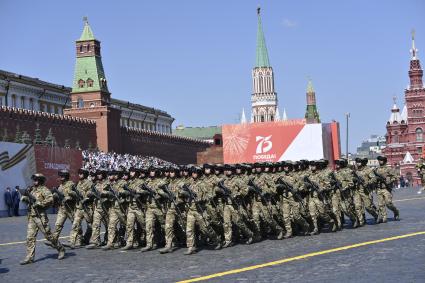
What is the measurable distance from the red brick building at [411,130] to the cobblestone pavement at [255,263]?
82.7m

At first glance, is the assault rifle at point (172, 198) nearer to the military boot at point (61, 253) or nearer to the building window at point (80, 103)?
the military boot at point (61, 253)

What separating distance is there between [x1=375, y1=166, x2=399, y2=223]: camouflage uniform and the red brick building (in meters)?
77.7

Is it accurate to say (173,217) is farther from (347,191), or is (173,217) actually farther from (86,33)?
(86,33)

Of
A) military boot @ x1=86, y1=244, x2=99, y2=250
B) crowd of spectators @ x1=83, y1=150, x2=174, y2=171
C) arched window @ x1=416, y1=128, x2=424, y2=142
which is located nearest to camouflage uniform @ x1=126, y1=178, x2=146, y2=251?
military boot @ x1=86, y1=244, x2=99, y2=250

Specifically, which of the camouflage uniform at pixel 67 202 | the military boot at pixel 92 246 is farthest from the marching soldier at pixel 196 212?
the camouflage uniform at pixel 67 202

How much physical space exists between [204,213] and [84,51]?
59.9 metres

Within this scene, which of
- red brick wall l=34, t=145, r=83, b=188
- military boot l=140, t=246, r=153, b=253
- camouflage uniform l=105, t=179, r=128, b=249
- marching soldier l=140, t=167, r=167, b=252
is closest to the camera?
military boot l=140, t=246, r=153, b=253

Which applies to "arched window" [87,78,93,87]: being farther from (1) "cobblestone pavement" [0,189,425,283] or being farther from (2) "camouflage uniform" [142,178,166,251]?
(2) "camouflage uniform" [142,178,166,251]

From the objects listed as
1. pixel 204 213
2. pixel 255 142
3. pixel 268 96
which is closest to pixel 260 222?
pixel 204 213

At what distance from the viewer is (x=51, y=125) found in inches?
2189

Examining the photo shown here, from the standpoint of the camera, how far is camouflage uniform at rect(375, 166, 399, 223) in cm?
1708

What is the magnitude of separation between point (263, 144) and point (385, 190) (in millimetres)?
28278

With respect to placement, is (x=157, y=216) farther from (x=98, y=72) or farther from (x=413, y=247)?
(x=98, y=72)

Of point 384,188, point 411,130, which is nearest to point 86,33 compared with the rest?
point 411,130
